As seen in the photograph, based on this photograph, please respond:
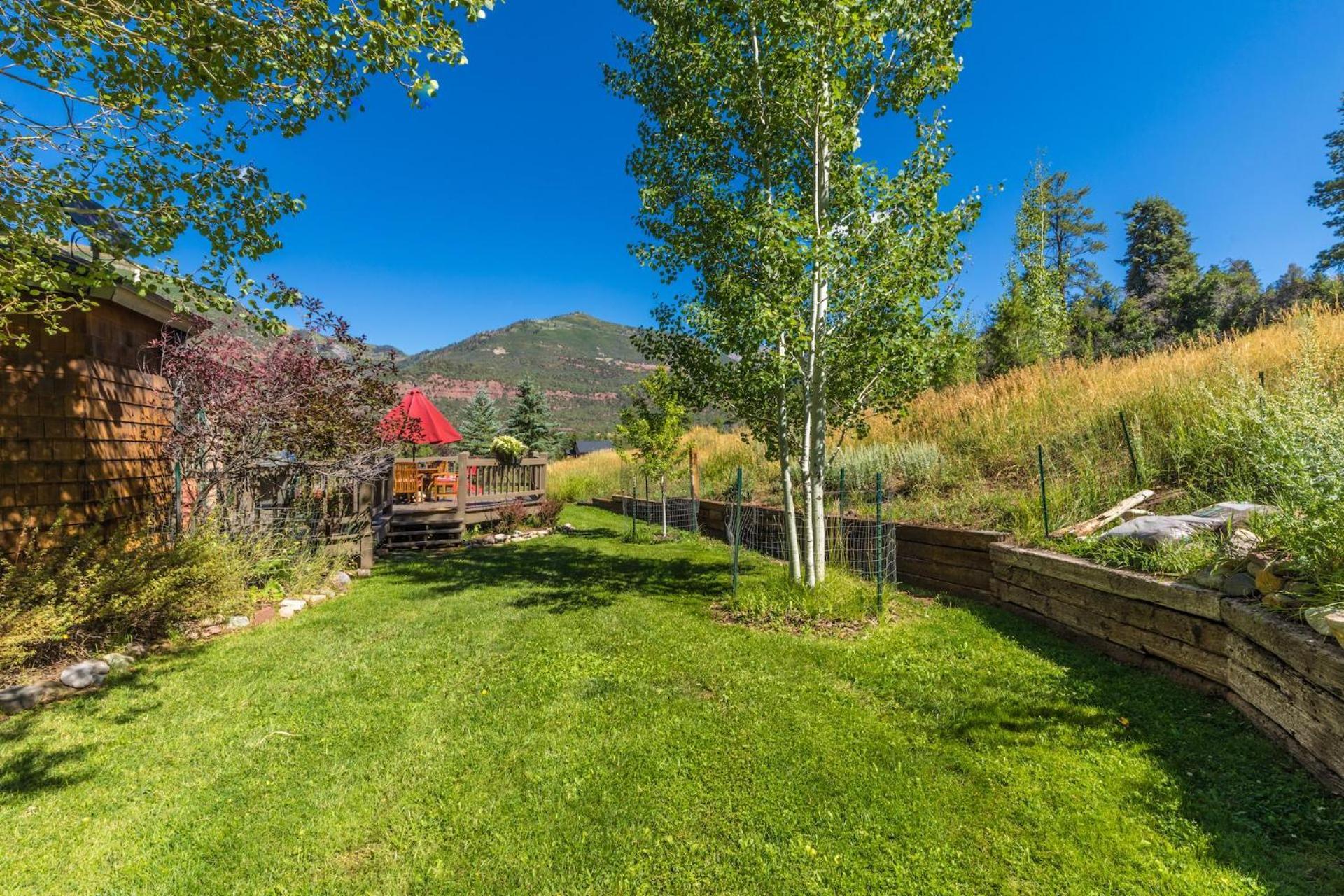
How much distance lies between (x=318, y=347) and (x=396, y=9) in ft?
16.0

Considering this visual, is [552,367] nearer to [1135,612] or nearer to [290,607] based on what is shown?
[290,607]

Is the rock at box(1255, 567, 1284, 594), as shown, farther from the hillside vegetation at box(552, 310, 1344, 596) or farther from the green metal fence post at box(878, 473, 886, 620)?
the green metal fence post at box(878, 473, 886, 620)

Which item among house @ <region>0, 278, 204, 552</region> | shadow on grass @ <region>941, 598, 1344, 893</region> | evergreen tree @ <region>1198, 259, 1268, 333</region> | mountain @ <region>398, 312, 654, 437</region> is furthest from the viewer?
mountain @ <region>398, 312, 654, 437</region>

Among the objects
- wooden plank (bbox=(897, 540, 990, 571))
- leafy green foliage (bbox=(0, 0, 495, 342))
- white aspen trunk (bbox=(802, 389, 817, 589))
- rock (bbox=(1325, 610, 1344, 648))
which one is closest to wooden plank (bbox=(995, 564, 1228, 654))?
wooden plank (bbox=(897, 540, 990, 571))

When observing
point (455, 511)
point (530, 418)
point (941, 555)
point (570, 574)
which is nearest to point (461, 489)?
point (455, 511)

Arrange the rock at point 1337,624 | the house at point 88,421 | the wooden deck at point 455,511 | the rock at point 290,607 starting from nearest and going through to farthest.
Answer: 1. the rock at point 1337,624
2. the house at point 88,421
3. the rock at point 290,607
4. the wooden deck at point 455,511

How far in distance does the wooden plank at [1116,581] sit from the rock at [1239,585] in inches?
2.5

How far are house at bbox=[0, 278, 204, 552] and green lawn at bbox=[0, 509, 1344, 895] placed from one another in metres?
2.28

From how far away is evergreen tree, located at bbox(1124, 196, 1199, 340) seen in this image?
24453 mm

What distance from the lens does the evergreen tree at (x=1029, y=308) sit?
14453 millimetres

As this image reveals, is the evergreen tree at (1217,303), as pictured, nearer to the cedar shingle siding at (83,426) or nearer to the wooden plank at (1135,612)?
the wooden plank at (1135,612)

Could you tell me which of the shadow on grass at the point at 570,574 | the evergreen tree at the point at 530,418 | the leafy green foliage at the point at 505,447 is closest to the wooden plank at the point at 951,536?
the shadow on grass at the point at 570,574

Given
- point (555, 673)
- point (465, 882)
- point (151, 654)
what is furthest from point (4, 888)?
point (151, 654)

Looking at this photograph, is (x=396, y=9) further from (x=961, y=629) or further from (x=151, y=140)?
(x=961, y=629)
